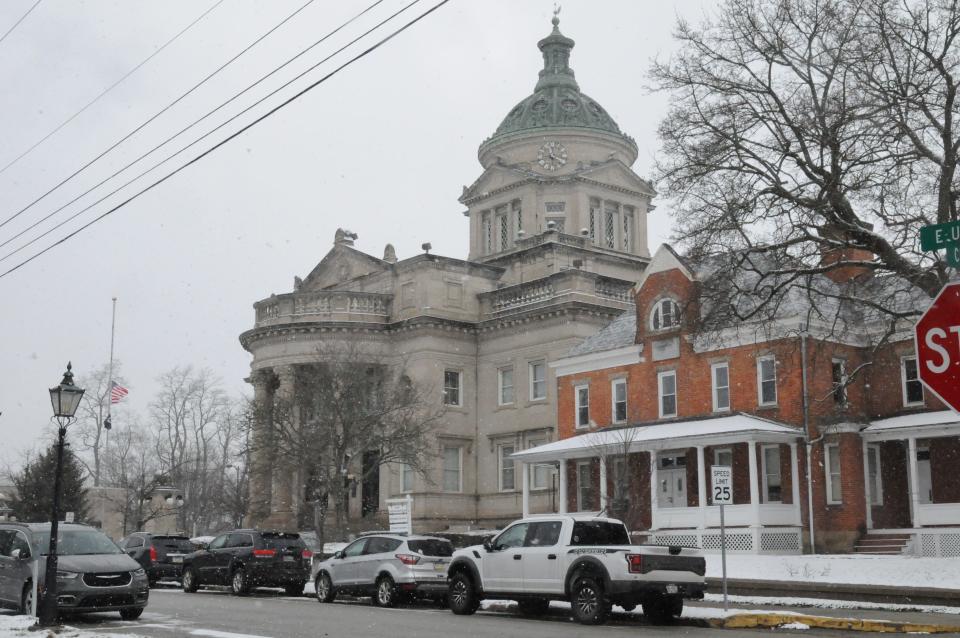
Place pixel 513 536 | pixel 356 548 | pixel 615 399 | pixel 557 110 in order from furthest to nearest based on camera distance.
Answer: pixel 557 110, pixel 615 399, pixel 356 548, pixel 513 536

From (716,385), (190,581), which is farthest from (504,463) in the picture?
(190,581)

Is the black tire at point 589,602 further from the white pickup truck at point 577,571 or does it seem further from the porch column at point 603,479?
the porch column at point 603,479

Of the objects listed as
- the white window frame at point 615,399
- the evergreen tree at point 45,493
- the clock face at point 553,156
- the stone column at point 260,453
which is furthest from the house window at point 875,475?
the evergreen tree at point 45,493

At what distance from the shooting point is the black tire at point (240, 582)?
28.5 metres

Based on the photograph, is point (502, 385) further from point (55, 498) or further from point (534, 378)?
point (55, 498)

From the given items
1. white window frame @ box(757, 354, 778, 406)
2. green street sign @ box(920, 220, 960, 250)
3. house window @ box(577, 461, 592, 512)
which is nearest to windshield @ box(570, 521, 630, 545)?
green street sign @ box(920, 220, 960, 250)

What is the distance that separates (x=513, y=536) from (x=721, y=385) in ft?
62.6

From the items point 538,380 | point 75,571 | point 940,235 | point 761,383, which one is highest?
point 538,380

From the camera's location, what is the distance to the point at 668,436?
36.6m

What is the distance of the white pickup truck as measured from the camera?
18891mm

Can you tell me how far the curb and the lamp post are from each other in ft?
35.3

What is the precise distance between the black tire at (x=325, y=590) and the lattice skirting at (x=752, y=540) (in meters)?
13.0

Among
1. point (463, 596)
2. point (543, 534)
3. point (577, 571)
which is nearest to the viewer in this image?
point (577, 571)

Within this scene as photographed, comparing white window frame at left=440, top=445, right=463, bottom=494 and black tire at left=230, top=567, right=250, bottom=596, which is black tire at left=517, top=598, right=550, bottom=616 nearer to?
black tire at left=230, top=567, right=250, bottom=596
